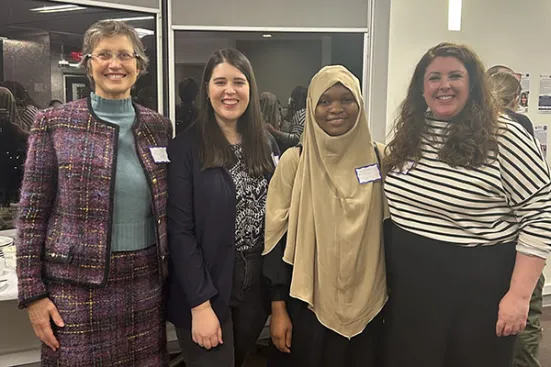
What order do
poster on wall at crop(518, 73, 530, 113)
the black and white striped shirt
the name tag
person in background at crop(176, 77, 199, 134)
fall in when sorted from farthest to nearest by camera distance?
1. poster on wall at crop(518, 73, 530, 113)
2. person in background at crop(176, 77, 199, 134)
3. the name tag
4. the black and white striped shirt

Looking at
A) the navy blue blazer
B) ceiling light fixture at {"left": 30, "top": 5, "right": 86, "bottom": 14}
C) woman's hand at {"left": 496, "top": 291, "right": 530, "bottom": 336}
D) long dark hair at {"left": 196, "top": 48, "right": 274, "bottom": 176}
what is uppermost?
ceiling light fixture at {"left": 30, "top": 5, "right": 86, "bottom": 14}

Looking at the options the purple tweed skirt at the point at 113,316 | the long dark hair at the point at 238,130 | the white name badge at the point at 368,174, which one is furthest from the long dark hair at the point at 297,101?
the purple tweed skirt at the point at 113,316

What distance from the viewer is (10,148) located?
261cm

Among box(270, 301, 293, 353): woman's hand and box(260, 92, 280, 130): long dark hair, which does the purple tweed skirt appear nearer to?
box(270, 301, 293, 353): woman's hand

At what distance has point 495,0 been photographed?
11.2 feet

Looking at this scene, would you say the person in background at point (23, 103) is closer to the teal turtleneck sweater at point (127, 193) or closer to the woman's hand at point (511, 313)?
the teal turtleneck sweater at point (127, 193)

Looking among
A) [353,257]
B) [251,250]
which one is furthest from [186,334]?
[353,257]

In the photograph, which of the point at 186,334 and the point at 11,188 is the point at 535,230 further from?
the point at 11,188

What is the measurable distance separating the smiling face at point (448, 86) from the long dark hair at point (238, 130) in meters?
0.62

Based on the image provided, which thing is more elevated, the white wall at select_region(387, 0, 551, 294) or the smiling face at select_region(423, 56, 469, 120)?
the white wall at select_region(387, 0, 551, 294)

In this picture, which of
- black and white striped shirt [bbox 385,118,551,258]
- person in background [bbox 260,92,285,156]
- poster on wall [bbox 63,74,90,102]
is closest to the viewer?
black and white striped shirt [bbox 385,118,551,258]

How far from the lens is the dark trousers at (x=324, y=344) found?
70.6 inches

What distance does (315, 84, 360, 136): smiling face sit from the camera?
1.73 metres

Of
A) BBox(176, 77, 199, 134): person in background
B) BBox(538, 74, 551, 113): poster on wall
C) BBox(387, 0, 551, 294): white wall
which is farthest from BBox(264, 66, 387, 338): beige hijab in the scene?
BBox(538, 74, 551, 113): poster on wall
